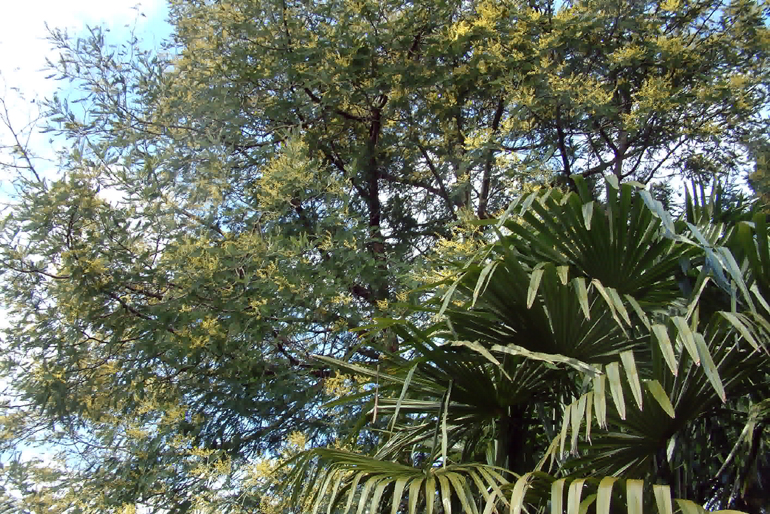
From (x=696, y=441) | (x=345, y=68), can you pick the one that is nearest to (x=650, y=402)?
(x=696, y=441)

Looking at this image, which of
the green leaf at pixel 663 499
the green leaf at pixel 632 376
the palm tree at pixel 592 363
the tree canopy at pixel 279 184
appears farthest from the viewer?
the tree canopy at pixel 279 184

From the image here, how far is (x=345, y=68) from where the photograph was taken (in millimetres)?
5453

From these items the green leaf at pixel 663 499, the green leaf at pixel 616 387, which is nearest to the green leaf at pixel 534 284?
the green leaf at pixel 616 387

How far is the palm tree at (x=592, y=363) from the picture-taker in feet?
7.41

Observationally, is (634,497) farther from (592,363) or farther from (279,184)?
(279,184)

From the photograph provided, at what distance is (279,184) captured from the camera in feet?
16.0

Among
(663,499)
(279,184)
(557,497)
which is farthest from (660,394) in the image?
(279,184)

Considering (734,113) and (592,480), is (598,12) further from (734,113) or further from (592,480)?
(592,480)

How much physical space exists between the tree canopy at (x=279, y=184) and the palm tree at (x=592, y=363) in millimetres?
1292

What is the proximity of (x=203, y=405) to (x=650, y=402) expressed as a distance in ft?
12.0

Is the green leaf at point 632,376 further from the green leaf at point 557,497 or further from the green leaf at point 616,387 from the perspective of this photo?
the green leaf at point 557,497

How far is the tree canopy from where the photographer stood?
15.1ft

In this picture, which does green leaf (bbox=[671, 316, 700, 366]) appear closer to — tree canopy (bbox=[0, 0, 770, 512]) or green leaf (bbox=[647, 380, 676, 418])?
green leaf (bbox=[647, 380, 676, 418])

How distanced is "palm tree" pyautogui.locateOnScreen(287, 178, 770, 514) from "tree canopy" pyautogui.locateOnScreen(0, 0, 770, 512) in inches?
50.9
